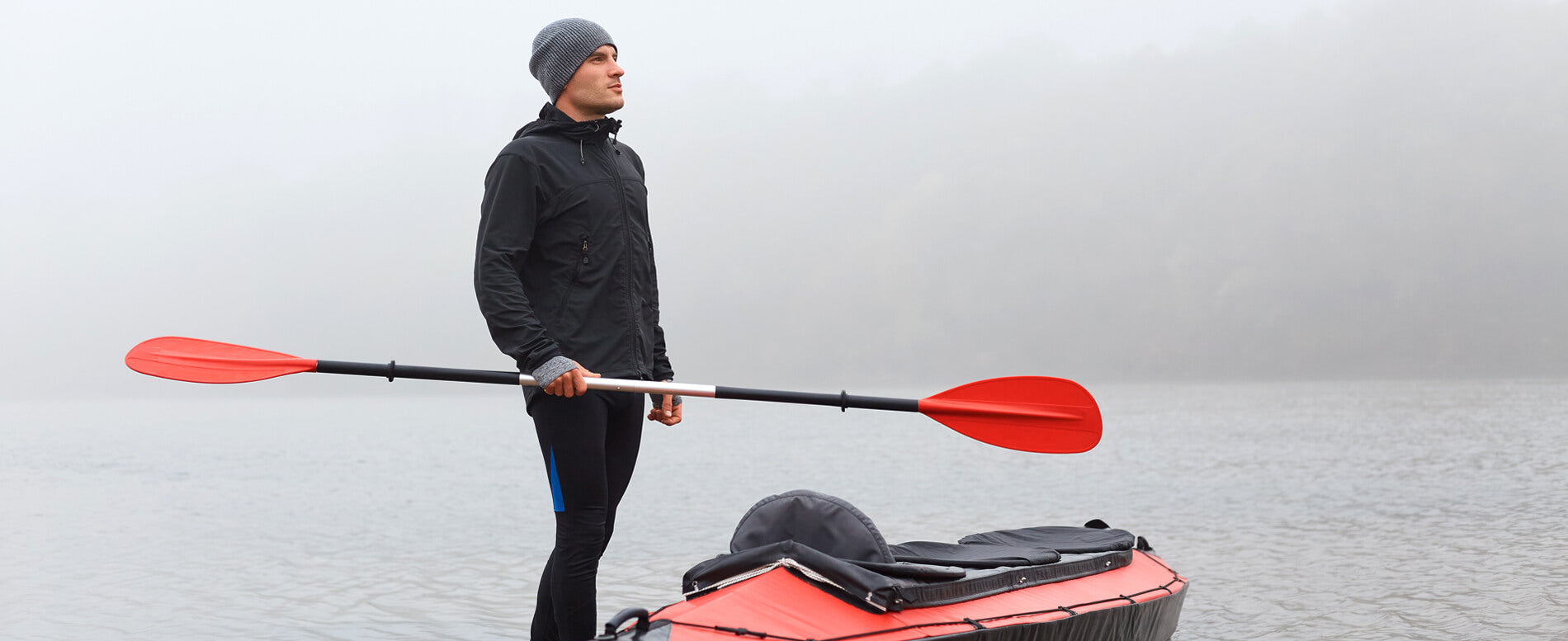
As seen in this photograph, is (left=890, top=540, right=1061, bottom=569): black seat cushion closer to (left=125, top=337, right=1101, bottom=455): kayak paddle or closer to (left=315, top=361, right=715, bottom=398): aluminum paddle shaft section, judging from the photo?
(left=125, top=337, right=1101, bottom=455): kayak paddle

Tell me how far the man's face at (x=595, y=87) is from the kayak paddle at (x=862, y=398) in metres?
0.77

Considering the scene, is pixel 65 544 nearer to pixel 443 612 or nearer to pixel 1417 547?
pixel 443 612

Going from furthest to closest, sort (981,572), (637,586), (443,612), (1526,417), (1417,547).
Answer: (1526,417) → (1417,547) → (637,586) → (443,612) → (981,572)

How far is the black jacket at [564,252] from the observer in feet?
9.92

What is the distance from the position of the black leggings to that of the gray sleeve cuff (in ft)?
0.47

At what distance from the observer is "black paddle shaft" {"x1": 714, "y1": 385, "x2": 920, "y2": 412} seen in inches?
132

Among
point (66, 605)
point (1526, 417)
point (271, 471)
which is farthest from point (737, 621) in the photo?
point (1526, 417)

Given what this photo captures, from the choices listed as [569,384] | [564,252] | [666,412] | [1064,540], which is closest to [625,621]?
[569,384]

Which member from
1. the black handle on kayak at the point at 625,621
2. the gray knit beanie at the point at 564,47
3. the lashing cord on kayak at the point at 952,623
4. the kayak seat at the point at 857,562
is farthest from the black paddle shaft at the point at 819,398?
the gray knit beanie at the point at 564,47

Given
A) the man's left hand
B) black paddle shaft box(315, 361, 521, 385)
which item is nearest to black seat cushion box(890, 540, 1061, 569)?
the man's left hand

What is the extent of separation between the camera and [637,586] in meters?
6.71

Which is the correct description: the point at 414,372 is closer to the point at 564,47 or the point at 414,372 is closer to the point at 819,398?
the point at 564,47

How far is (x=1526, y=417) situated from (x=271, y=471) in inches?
1338

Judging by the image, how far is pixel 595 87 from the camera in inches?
128
